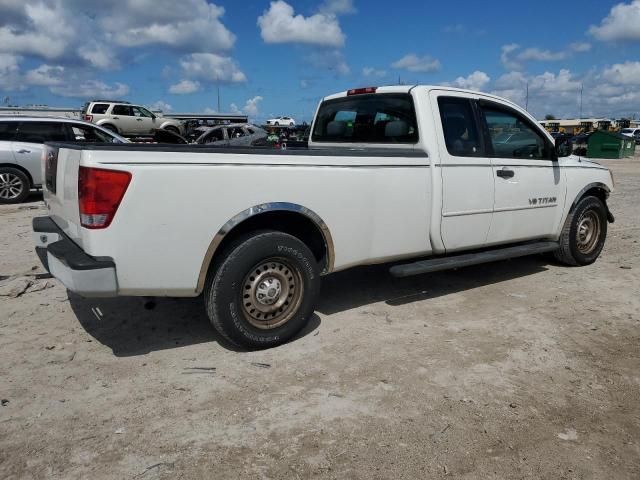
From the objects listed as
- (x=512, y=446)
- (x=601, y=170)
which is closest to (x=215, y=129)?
(x=601, y=170)

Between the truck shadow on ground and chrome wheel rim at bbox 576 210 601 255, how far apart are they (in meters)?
0.52

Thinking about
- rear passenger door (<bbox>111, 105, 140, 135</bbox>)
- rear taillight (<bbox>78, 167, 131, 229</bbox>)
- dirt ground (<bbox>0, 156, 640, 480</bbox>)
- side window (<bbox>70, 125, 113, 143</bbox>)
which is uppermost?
rear passenger door (<bbox>111, 105, 140, 135</bbox>)

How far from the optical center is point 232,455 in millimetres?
2598

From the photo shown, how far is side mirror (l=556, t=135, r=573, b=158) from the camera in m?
5.53

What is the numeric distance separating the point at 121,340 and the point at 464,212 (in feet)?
10.0

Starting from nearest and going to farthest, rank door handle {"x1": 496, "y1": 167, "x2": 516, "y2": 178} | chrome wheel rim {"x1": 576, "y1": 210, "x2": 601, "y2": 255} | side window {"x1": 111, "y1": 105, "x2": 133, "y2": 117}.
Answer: door handle {"x1": 496, "y1": 167, "x2": 516, "y2": 178}
chrome wheel rim {"x1": 576, "y1": 210, "x2": 601, "y2": 255}
side window {"x1": 111, "y1": 105, "x2": 133, "y2": 117}

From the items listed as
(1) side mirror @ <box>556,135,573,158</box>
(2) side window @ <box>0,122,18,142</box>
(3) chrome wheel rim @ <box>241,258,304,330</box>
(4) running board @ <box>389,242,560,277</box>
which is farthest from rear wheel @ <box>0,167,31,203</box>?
(1) side mirror @ <box>556,135,573,158</box>

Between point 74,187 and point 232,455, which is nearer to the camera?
point 232,455

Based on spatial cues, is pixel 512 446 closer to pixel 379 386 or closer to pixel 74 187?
pixel 379 386

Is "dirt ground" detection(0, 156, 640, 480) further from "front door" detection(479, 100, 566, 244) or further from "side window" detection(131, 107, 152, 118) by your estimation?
"side window" detection(131, 107, 152, 118)

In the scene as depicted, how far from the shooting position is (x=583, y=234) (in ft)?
20.1

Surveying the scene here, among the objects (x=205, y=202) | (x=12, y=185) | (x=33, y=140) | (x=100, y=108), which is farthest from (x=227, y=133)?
(x=205, y=202)

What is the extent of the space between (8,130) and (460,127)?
31.1ft

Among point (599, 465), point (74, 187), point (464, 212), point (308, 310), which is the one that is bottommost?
point (599, 465)
